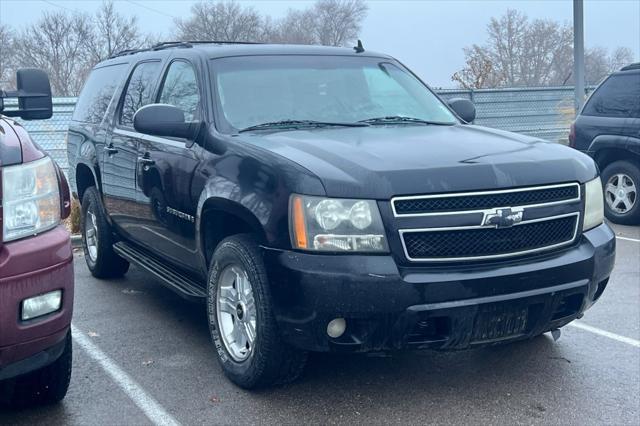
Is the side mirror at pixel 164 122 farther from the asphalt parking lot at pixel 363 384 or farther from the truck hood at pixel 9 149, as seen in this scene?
the asphalt parking lot at pixel 363 384

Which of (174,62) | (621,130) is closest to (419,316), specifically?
(174,62)

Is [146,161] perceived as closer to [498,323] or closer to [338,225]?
[338,225]

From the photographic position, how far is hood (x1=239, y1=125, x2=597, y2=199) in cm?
351

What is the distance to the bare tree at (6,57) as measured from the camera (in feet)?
109

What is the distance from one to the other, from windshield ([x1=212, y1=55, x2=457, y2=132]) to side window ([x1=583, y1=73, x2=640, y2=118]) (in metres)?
4.51

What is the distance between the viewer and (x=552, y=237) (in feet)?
12.6

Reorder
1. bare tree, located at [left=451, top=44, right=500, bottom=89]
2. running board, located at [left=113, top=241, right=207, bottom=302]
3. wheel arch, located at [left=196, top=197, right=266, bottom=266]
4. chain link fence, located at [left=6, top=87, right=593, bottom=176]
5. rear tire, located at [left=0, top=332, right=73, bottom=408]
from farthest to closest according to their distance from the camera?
bare tree, located at [left=451, top=44, right=500, bottom=89] < chain link fence, located at [left=6, top=87, right=593, bottom=176] < running board, located at [left=113, top=241, right=207, bottom=302] < wheel arch, located at [left=196, top=197, right=266, bottom=266] < rear tire, located at [left=0, top=332, right=73, bottom=408]

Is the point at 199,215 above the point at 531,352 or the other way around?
above

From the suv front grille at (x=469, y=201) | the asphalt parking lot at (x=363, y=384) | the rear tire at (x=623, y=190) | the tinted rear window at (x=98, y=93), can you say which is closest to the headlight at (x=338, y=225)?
the suv front grille at (x=469, y=201)

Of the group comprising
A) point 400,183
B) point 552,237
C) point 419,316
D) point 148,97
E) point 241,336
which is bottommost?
point 241,336

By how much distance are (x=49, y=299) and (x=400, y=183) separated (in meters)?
1.60

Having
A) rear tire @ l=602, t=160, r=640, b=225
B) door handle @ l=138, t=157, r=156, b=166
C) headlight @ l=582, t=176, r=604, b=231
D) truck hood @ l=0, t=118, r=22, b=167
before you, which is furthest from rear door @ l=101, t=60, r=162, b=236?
rear tire @ l=602, t=160, r=640, b=225

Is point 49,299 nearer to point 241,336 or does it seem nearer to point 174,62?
point 241,336

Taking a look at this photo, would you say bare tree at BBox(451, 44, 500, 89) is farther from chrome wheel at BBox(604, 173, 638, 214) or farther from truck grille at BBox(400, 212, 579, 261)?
truck grille at BBox(400, 212, 579, 261)
